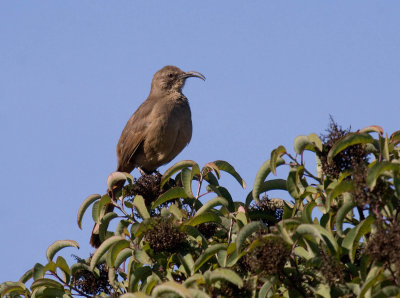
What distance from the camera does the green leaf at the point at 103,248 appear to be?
448 centimetres

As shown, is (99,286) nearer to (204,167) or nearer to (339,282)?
(204,167)

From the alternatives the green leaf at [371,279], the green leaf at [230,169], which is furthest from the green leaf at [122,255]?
the green leaf at [371,279]

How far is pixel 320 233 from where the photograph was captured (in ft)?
11.8

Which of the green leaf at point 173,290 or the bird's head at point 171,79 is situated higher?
the bird's head at point 171,79

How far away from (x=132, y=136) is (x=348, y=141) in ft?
16.3

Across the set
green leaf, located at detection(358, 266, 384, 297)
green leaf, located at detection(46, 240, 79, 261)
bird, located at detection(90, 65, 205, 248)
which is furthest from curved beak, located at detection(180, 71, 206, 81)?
green leaf, located at detection(358, 266, 384, 297)

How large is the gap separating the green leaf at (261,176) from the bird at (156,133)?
3.80 m

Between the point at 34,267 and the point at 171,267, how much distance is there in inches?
36.7

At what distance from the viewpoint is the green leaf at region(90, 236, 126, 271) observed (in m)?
4.48

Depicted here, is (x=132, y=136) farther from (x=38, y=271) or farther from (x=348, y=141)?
(x=348, y=141)

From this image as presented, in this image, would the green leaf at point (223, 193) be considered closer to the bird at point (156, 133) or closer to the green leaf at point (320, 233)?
the green leaf at point (320, 233)

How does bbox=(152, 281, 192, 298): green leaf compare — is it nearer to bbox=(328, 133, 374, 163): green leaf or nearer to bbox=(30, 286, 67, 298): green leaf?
bbox=(328, 133, 374, 163): green leaf

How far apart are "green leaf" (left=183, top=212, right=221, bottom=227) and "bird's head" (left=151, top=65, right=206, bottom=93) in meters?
4.85

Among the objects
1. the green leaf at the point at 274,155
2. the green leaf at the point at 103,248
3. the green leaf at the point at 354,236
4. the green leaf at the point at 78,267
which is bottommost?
the green leaf at the point at 354,236
